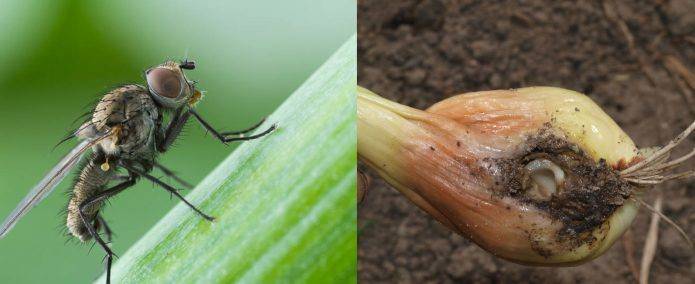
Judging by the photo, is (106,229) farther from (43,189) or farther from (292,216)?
(292,216)

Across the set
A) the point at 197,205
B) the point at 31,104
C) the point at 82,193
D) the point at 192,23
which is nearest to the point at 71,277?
the point at 82,193

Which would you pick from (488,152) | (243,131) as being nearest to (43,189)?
(243,131)

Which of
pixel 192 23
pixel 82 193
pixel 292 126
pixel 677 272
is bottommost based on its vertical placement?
→ pixel 677 272

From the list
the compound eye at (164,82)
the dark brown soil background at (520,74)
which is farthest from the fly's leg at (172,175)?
the dark brown soil background at (520,74)

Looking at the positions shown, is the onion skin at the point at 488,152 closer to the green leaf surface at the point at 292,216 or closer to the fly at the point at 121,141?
the green leaf surface at the point at 292,216

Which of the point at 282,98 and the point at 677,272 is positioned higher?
the point at 282,98

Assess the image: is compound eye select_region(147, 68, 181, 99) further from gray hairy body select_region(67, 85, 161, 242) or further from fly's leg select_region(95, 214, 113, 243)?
fly's leg select_region(95, 214, 113, 243)

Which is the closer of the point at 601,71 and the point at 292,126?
the point at 292,126

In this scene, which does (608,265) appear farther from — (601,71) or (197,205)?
(197,205)
